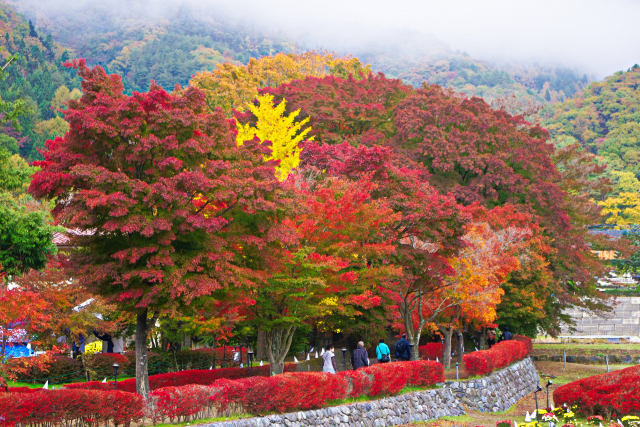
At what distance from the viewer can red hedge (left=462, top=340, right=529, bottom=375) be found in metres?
28.3

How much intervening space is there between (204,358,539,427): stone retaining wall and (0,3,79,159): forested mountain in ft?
198

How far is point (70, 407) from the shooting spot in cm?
1275

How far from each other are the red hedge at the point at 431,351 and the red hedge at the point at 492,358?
10.4 feet

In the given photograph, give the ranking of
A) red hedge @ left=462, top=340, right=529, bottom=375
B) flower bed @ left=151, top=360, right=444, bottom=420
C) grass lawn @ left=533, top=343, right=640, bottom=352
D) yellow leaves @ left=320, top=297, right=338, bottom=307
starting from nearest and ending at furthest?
flower bed @ left=151, top=360, right=444, bottom=420 → yellow leaves @ left=320, top=297, right=338, bottom=307 → red hedge @ left=462, top=340, right=529, bottom=375 → grass lawn @ left=533, top=343, right=640, bottom=352

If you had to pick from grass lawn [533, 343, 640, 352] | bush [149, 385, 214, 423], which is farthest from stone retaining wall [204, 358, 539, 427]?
grass lawn [533, 343, 640, 352]

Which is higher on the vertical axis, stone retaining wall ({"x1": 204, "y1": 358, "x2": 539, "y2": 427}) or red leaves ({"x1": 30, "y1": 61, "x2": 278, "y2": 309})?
red leaves ({"x1": 30, "y1": 61, "x2": 278, "y2": 309})

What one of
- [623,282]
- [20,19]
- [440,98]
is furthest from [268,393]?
[20,19]

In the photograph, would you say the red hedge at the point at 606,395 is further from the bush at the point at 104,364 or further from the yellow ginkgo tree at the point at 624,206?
the yellow ginkgo tree at the point at 624,206

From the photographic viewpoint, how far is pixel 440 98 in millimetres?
45719

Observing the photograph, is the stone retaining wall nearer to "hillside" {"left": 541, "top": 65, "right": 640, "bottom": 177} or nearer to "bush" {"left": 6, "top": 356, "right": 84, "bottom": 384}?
"bush" {"left": 6, "top": 356, "right": 84, "bottom": 384}

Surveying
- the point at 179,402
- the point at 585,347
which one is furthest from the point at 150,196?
the point at 585,347

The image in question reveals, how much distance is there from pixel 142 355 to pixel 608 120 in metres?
145

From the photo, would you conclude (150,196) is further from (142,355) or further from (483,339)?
(483,339)

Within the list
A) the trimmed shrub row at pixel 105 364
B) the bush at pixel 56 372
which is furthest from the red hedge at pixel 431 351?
the bush at pixel 56 372
